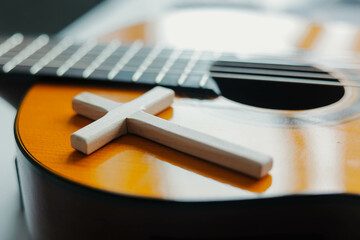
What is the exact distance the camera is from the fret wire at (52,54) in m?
0.70

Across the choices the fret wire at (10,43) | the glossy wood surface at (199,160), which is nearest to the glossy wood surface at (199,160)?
the glossy wood surface at (199,160)

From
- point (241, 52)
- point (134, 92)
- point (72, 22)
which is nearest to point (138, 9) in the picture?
point (72, 22)

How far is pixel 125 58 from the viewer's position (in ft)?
2.46

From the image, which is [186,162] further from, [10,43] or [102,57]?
[10,43]

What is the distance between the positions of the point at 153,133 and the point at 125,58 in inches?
11.2

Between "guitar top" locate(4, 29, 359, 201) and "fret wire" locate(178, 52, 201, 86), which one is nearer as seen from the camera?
"guitar top" locate(4, 29, 359, 201)

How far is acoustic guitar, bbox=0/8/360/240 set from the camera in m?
0.42

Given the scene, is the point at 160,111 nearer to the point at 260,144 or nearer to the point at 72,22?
the point at 260,144

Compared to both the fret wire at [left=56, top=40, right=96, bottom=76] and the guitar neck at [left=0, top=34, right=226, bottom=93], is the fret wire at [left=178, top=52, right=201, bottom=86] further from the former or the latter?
the fret wire at [left=56, top=40, right=96, bottom=76]

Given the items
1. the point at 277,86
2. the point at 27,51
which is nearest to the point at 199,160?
the point at 277,86

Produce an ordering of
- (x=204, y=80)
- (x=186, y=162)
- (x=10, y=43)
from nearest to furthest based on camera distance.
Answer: (x=186, y=162)
(x=204, y=80)
(x=10, y=43)

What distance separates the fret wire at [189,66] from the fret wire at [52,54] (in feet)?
0.79

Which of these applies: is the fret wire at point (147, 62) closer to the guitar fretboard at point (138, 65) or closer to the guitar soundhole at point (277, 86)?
the guitar fretboard at point (138, 65)

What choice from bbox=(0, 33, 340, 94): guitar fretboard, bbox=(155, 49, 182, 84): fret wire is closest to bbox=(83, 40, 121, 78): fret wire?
bbox=(0, 33, 340, 94): guitar fretboard
